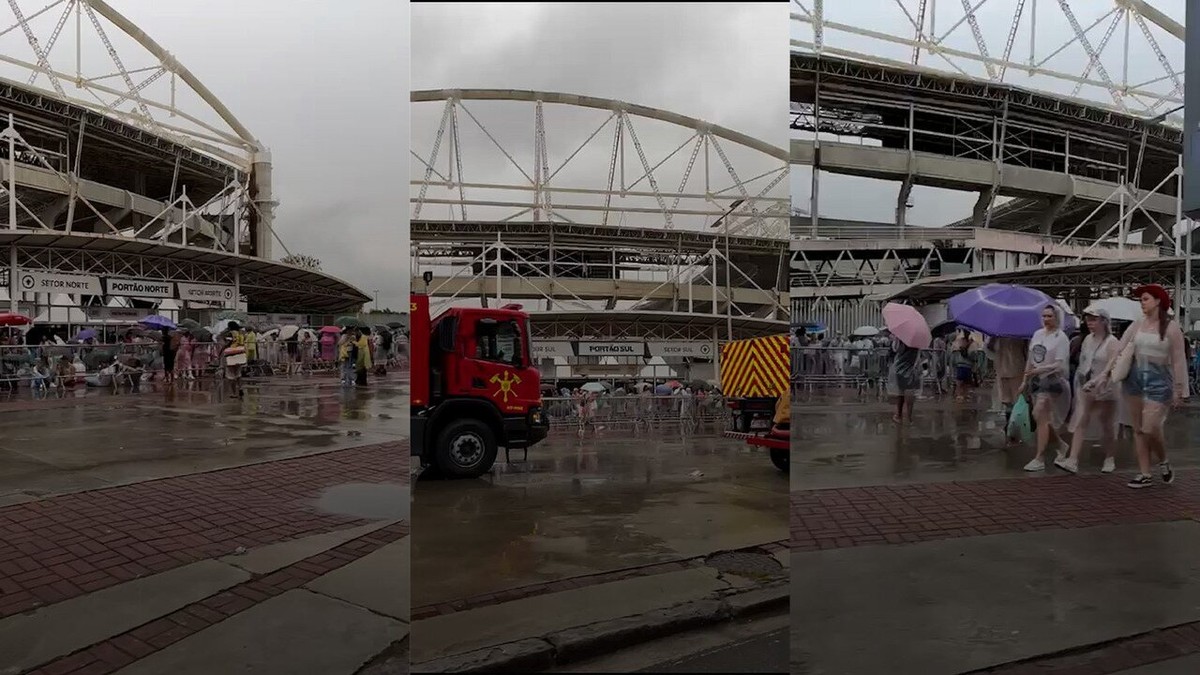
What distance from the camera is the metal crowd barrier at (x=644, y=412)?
1.23 metres

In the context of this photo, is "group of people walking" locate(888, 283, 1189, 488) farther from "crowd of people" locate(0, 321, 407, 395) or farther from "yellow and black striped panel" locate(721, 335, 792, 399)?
"crowd of people" locate(0, 321, 407, 395)

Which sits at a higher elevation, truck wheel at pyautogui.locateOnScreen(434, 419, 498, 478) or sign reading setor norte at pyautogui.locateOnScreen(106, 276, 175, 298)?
sign reading setor norte at pyautogui.locateOnScreen(106, 276, 175, 298)

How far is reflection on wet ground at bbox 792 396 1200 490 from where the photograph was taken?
3.09m

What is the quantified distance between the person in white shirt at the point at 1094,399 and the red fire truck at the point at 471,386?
3.05 metres

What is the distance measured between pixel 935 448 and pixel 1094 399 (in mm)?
830

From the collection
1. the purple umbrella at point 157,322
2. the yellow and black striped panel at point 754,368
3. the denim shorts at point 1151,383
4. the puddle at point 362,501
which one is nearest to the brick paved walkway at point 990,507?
the denim shorts at point 1151,383

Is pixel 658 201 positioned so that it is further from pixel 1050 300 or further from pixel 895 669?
pixel 1050 300

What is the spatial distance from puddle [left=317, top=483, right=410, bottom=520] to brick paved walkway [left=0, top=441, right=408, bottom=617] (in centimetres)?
4

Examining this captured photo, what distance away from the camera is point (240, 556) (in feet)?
9.55

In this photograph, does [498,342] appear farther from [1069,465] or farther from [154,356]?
[1069,465]

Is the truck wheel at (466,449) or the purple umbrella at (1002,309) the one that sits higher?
the purple umbrella at (1002,309)

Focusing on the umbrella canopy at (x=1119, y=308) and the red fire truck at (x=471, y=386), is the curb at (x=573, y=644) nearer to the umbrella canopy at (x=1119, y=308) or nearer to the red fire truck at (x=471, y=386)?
the red fire truck at (x=471, y=386)

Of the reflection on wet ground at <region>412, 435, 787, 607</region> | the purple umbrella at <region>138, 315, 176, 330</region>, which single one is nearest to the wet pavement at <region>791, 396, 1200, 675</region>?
the reflection on wet ground at <region>412, 435, 787, 607</region>

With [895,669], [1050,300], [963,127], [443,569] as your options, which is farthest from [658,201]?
[1050,300]
